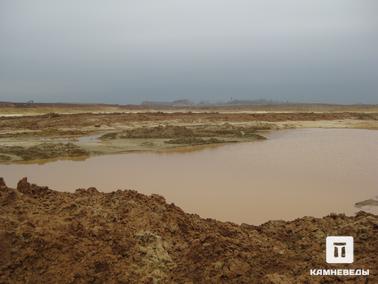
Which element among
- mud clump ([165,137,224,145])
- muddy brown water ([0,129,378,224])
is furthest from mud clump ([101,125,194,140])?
muddy brown water ([0,129,378,224])

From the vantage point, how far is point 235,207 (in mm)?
8703

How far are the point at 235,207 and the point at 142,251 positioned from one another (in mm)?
4178

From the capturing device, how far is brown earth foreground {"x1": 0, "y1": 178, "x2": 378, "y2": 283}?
4316 mm

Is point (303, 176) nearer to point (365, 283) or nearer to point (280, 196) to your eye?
point (280, 196)

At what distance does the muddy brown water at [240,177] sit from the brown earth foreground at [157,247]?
2531 mm

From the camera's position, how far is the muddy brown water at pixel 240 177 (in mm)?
8766

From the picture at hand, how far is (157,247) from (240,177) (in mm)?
7042

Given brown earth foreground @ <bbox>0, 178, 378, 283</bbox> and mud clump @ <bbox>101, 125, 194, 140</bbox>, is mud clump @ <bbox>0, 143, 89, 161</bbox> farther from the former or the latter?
brown earth foreground @ <bbox>0, 178, 378, 283</bbox>

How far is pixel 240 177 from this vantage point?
11.7 m

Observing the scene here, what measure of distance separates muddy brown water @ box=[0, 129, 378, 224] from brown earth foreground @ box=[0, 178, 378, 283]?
99.6 inches

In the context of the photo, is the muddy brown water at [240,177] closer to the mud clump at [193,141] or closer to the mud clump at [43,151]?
the mud clump at [43,151]

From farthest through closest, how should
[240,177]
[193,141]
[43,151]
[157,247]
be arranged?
1. [193,141]
2. [43,151]
3. [240,177]
4. [157,247]

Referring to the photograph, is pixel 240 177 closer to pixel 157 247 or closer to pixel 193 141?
pixel 157 247

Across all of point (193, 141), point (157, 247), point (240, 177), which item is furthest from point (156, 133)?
point (157, 247)
